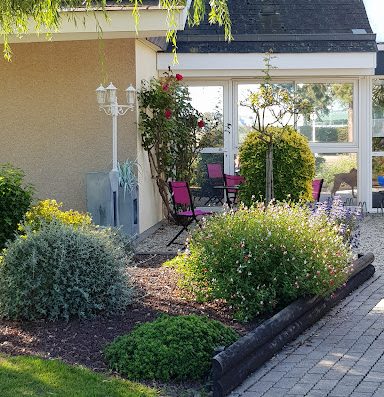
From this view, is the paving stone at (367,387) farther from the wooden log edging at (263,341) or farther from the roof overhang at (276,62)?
the roof overhang at (276,62)

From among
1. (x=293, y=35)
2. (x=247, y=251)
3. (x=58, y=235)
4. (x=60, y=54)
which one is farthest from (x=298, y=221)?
(x=293, y=35)

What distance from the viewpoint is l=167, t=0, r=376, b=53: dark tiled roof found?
645 inches

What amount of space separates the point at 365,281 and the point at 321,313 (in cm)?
218

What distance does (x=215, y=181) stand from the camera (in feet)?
55.9

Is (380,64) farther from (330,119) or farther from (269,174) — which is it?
(269,174)

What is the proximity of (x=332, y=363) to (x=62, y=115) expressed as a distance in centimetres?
813

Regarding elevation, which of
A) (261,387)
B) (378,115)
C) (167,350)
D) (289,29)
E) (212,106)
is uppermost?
(289,29)

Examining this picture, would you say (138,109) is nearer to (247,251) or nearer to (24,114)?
(24,114)

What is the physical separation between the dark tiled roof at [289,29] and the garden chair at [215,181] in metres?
2.35

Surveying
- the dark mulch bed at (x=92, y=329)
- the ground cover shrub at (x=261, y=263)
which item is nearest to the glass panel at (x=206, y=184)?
the dark mulch bed at (x=92, y=329)

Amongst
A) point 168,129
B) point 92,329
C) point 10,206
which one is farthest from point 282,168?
point 92,329

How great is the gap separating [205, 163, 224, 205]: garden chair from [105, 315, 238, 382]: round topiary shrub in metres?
10.5

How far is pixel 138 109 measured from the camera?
550 inches

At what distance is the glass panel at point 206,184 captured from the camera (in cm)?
1698
